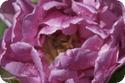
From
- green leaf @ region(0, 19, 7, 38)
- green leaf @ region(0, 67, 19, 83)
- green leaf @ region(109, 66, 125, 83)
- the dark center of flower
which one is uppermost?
green leaf @ region(0, 19, 7, 38)

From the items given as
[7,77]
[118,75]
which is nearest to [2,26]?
[7,77]

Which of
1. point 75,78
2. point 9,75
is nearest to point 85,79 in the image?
point 75,78

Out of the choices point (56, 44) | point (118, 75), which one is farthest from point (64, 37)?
point (118, 75)

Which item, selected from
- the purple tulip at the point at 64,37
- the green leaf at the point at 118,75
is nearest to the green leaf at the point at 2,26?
the purple tulip at the point at 64,37

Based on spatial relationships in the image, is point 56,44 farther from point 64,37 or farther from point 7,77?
point 7,77

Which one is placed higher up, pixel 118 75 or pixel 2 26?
pixel 2 26

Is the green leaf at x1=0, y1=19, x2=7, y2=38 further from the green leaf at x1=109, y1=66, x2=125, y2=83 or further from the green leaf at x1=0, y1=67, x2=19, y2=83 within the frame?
the green leaf at x1=109, y1=66, x2=125, y2=83

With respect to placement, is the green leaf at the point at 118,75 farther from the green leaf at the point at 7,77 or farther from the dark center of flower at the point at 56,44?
the green leaf at the point at 7,77

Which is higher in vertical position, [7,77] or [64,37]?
[64,37]

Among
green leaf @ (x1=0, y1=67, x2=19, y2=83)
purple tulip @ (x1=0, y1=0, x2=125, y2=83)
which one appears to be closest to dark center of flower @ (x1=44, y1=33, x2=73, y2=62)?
purple tulip @ (x1=0, y1=0, x2=125, y2=83)

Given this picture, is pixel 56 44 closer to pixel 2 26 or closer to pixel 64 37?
pixel 64 37
